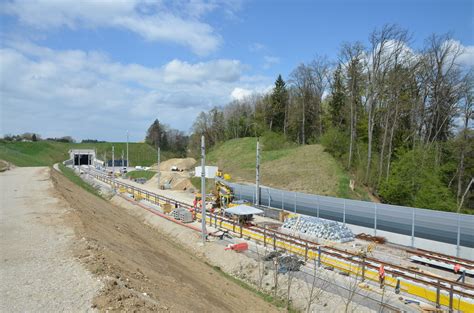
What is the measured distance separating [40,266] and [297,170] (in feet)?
156

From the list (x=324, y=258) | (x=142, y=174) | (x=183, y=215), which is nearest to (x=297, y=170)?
(x=183, y=215)

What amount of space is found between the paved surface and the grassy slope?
118 ft

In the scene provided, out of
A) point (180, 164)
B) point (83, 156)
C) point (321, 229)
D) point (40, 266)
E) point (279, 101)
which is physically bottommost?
point (321, 229)

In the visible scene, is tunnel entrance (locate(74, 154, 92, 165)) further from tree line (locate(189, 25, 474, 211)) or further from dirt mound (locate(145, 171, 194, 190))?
tree line (locate(189, 25, 474, 211))

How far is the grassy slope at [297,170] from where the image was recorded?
161ft

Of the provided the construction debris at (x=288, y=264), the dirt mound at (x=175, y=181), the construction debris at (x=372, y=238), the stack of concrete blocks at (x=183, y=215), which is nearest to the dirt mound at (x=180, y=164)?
the dirt mound at (x=175, y=181)

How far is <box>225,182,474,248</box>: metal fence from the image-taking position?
22.3 meters

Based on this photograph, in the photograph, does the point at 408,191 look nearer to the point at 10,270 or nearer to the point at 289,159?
the point at 289,159

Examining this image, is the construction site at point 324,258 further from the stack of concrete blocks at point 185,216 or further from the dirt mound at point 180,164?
the dirt mound at point 180,164

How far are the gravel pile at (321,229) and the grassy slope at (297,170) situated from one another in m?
20.0

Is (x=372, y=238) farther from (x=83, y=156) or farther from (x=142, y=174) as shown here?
(x=83, y=156)

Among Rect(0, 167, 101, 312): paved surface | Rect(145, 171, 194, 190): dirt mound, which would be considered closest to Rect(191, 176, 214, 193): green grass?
Rect(145, 171, 194, 190): dirt mound

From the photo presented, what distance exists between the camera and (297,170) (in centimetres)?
5600

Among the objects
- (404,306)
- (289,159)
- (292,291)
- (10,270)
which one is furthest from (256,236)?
(289,159)
